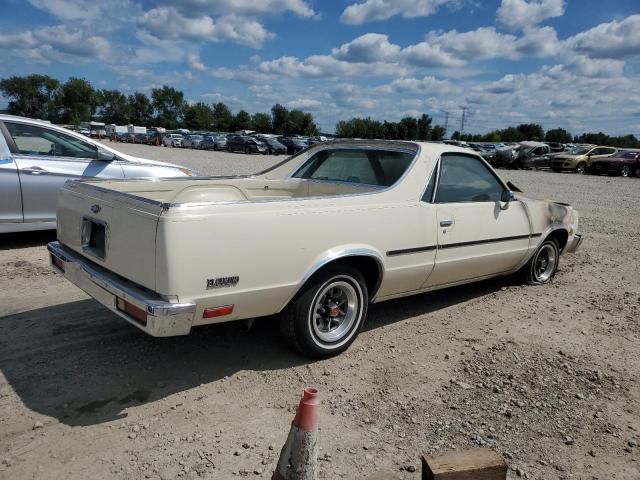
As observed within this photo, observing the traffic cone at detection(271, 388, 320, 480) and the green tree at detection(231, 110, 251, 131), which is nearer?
the traffic cone at detection(271, 388, 320, 480)

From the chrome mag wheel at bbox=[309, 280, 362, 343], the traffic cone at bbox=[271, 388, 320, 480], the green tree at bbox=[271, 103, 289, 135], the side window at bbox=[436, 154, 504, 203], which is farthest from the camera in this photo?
the green tree at bbox=[271, 103, 289, 135]

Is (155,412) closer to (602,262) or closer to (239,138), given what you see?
(602,262)

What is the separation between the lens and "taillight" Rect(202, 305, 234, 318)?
3105 mm

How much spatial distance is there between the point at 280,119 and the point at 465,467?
310 feet

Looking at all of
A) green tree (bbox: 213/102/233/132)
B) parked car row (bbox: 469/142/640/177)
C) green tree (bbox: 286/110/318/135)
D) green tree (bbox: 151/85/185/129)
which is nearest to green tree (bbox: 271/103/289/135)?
green tree (bbox: 286/110/318/135)

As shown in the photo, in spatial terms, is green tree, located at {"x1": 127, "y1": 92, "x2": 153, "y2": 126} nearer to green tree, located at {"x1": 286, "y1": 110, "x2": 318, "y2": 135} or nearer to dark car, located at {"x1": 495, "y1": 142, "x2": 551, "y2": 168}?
green tree, located at {"x1": 286, "y1": 110, "x2": 318, "y2": 135}

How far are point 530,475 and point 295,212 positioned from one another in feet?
6.48

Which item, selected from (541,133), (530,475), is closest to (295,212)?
(530,475)

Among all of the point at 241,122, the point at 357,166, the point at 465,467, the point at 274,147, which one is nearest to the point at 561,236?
the point at 357,166

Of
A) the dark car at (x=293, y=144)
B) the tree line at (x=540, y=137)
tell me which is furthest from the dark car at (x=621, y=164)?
the tree line at (x=540, y=137)

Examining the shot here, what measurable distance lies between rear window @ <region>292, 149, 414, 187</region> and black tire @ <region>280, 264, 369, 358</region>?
1.09 m

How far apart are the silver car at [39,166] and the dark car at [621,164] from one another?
1071 inches

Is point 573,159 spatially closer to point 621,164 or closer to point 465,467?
point 621,164

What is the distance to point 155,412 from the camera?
3.13m
